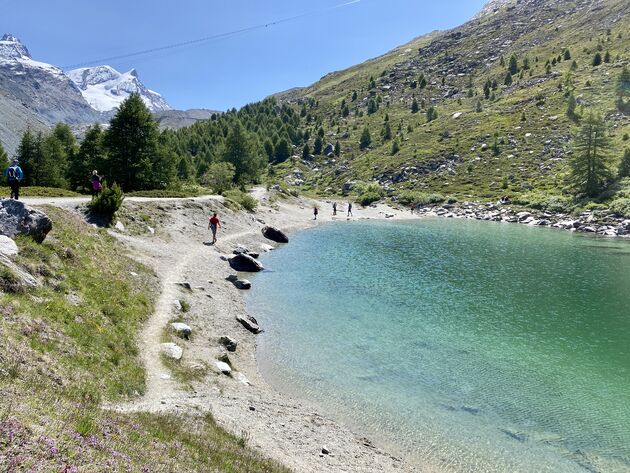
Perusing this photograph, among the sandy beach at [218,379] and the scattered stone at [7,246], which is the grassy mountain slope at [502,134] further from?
the scattered stone at [7,246]

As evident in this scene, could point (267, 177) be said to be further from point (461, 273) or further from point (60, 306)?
point (60, 306)

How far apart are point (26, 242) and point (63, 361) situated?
862 centimetres

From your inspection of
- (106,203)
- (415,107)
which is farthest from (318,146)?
(106,203)

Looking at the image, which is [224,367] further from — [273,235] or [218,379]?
[273,235]

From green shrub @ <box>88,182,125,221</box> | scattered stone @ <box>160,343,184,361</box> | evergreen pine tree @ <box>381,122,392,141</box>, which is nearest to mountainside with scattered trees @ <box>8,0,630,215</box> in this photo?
evergreen pine tree @ <box>381,122,392,141</box>

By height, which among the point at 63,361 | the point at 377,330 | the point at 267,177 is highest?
the point at 267,177

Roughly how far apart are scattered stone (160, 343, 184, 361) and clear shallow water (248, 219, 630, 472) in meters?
4.88

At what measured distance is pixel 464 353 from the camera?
24.7 metres

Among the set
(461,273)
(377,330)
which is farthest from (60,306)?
(461,273)

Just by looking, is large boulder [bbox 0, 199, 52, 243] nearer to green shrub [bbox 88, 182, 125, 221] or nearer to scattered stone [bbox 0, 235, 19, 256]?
scattered stone [bbox 0, 235, 19, 256]

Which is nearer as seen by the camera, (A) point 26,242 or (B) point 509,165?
(A) point 26,242

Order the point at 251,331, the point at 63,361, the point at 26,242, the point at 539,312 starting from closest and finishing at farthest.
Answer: the point at 63,361, the point at 26,242, the point at 251,331, the point at 539,312

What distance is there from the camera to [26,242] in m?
19.4

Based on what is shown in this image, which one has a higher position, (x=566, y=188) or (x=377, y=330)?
(x=566, y=188)
